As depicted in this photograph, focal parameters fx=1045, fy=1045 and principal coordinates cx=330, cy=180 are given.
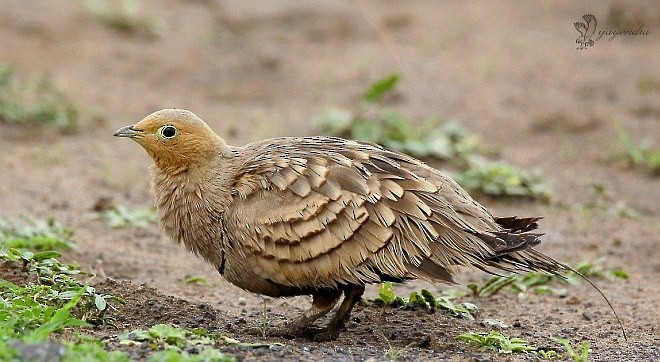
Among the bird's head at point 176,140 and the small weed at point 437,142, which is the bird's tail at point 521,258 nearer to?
the bird's head at point 176,140

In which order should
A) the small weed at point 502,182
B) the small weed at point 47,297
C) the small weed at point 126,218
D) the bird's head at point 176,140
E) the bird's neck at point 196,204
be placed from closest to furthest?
the small weed at point 47,297, the bird's neck at point 196,204, the bird's head at point 176,140, the small weed at point 126,218, the small weed at point 502,182

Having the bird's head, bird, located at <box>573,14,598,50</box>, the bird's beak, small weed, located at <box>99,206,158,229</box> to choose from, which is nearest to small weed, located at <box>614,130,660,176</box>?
bird, located at <box>573,14,598,50</box>

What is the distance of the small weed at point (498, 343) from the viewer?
566 cm

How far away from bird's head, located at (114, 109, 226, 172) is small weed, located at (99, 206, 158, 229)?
2.44m

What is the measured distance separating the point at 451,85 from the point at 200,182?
766 cm

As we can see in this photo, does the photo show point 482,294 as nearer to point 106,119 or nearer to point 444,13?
point 106,119

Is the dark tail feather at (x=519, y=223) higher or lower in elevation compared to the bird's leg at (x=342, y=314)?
higher

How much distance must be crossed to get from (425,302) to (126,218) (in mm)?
3195

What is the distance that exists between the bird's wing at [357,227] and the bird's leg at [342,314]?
0.83ft

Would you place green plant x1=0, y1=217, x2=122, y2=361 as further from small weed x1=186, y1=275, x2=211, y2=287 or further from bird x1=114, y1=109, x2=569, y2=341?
small weed x1=186, y1=275, x2=211, y2=287

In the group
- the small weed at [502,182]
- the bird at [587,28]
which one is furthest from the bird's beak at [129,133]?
the bird at [587,28]

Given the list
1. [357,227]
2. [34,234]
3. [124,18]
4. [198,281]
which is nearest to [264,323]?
[357,227]

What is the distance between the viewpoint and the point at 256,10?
50.2ft

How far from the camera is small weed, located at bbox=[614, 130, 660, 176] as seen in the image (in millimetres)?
10805
